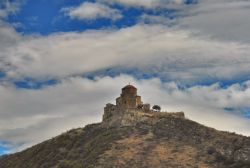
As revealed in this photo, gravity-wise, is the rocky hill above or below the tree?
below

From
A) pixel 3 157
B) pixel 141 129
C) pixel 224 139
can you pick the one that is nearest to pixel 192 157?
pixel 224 139

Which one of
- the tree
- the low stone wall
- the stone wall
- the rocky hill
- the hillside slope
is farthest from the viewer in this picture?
the tree

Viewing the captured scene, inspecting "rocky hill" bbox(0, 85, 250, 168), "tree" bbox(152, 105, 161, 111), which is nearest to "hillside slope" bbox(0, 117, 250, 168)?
"rocky hill" bbox(0, 85, 250, 168)

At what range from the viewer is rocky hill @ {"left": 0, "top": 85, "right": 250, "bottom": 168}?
237 feet

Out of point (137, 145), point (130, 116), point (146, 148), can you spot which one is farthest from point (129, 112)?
point (146, 148)

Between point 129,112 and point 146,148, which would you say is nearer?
point 146,148

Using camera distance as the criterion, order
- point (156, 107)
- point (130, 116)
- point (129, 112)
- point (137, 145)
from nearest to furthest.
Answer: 1. point (137, 145)
2. point (130, 116)
3. point (129, 112)
4. point (156, 107)

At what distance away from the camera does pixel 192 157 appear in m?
72.6

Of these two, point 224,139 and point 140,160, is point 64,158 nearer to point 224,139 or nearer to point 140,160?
point 140,160

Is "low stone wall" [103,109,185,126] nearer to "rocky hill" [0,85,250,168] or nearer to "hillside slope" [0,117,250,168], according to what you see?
"rocky hill" [0,85,250,168]

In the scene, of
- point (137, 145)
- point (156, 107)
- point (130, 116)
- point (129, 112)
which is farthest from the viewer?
point (156, 107)

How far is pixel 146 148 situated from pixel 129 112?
13.9m

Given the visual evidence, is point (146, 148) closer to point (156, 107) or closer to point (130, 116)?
point (130, 116)

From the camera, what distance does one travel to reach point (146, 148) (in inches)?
3036
